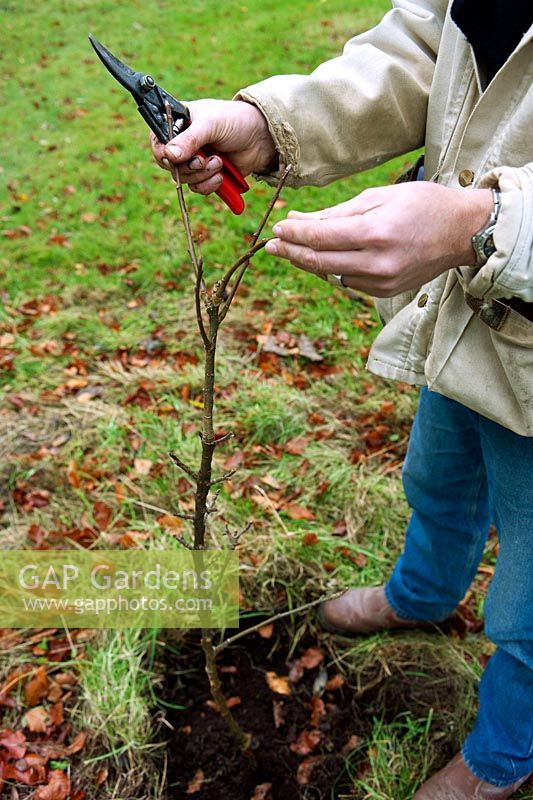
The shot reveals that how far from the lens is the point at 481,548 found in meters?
1.96

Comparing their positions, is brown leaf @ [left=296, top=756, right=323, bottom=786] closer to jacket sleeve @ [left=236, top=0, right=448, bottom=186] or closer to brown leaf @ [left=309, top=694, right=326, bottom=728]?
A: brown leaf @ [left=309, top=694, right=326, bottom=728]

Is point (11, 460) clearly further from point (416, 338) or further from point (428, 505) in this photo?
point (416, 338)

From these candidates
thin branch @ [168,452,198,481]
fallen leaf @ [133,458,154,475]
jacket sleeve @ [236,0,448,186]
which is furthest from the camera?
fallen leaf @ [133,458,154,475]

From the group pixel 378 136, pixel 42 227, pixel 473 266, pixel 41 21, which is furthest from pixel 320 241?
pixel 41 21

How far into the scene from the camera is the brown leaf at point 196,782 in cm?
197

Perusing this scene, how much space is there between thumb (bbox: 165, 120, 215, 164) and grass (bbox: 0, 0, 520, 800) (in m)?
0.17

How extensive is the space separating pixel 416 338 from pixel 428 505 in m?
0.68

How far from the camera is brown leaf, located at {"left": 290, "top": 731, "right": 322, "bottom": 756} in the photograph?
2.06 m

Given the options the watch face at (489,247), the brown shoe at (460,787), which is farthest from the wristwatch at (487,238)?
the brown shoe at (460,787)

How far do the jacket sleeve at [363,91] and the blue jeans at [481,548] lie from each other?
0.70 meters

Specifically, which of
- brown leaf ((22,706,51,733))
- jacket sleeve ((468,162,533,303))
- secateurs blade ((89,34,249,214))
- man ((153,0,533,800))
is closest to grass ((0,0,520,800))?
brown leaf ((22,706,51,733))

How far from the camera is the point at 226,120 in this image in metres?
1.40

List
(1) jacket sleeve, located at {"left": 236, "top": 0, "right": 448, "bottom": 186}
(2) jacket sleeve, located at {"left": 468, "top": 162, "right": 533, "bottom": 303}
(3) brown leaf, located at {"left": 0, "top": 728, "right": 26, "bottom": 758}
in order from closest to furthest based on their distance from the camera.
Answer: (2) jacket sleeve, located at {"left": 468, "top": 162, "right": 533, "bottom": 303}
(1) jacket sleeve, located at {"left": 236, "top": 0, "right": 448, "bottom": 186}
(3) brown leaf, located at {"left": 0, "top": 728, "right": 26, "bottom": 758}

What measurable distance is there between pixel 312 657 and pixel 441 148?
1.77m
